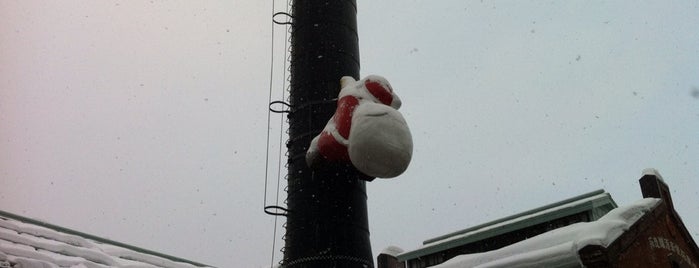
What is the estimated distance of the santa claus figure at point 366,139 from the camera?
437 centimetres

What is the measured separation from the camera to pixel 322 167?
186 inches

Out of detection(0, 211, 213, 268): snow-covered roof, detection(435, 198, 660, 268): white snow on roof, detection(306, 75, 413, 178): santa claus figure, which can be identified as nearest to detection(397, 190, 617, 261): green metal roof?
detection(435, 198, 660, 268): white snow on roof

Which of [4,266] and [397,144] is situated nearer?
[397,144]

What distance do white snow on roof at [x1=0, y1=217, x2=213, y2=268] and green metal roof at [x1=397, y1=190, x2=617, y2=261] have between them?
7592 mm

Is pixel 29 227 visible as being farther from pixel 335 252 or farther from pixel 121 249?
pixel 335 252

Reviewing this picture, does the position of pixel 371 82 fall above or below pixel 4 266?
above

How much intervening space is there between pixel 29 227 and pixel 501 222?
10.2 meters

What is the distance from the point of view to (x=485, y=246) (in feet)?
49.7

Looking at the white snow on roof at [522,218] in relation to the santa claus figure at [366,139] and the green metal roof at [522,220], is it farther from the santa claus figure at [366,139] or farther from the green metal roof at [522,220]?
the santa claus figure at [366,139]

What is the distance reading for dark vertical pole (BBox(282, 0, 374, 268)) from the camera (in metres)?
4.72

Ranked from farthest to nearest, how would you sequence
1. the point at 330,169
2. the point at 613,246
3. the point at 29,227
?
the point at 613,246, the point at 29,227, the point at 330,169

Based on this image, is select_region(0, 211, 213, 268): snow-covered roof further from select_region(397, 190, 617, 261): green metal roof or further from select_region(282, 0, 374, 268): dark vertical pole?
select_region(397, 190, 617, 261): green metal roof

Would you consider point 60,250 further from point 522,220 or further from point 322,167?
point 522,220

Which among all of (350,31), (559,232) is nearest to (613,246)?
(559,232)
